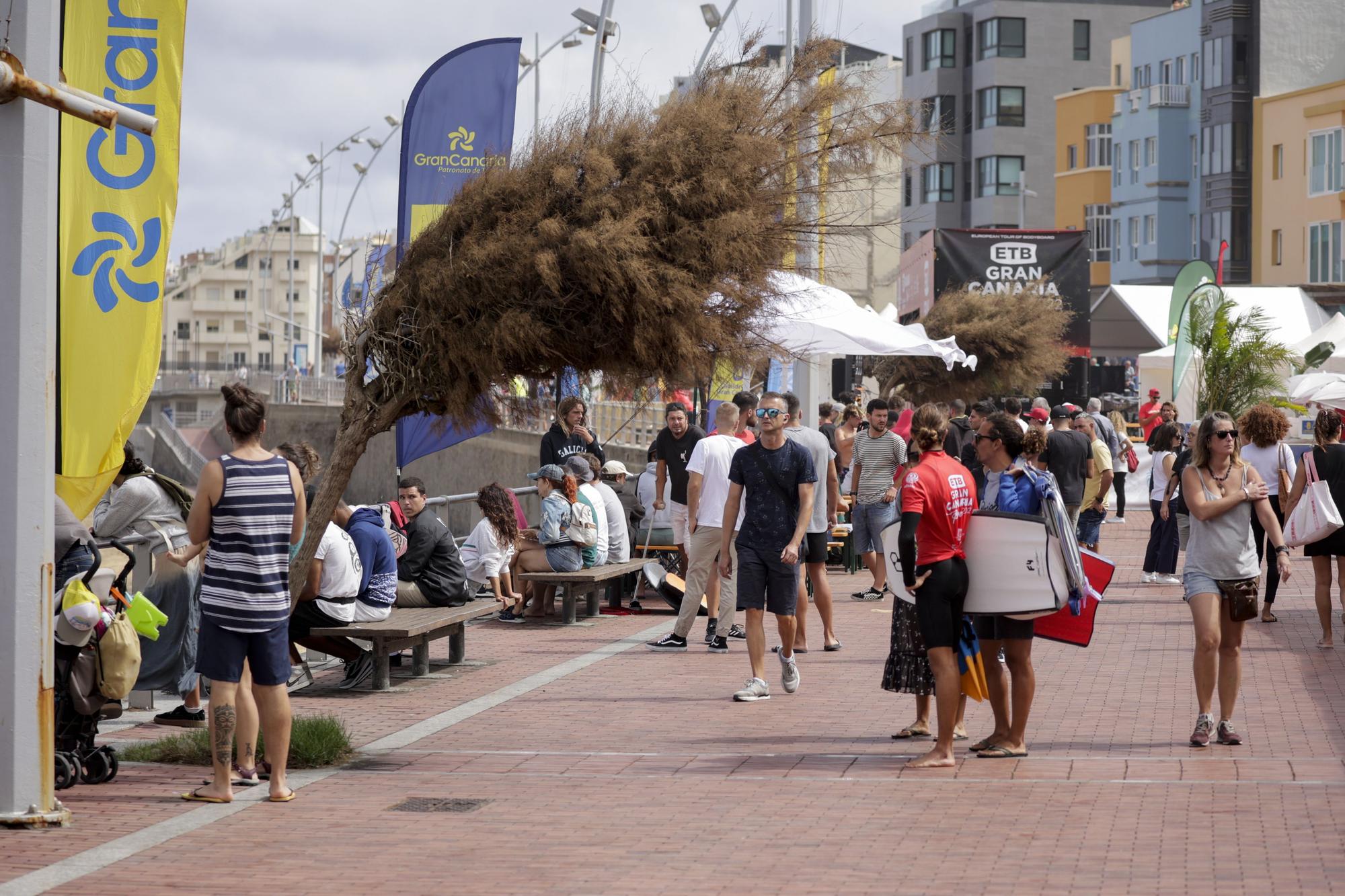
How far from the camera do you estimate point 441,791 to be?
26.2 feet

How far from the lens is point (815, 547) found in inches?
494

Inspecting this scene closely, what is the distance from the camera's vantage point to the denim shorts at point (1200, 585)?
8945 millimetres

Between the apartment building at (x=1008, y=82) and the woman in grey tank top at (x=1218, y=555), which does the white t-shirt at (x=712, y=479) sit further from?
the apartment building at (x=1008, y=82)

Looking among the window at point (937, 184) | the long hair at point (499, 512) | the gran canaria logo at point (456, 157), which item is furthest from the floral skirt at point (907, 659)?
the window at point (937, 184)

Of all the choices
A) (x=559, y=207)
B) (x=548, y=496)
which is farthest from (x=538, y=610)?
(x=559, y=207)

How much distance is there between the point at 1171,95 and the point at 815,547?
207 feet

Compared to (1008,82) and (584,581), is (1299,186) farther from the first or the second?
(584,581)

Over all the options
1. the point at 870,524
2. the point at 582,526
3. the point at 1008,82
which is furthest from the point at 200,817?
the point at 1008,82

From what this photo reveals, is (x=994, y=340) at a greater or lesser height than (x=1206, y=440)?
greater

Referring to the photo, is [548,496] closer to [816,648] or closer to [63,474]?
[816,648]

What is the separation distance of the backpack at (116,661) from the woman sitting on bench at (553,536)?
6633mm

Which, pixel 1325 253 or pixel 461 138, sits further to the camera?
pixel 1325 253

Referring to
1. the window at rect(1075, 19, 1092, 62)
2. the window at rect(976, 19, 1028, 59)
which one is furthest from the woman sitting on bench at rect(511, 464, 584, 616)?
the window at rect(1075, 19, 1092, 62)

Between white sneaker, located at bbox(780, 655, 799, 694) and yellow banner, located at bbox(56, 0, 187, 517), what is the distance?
4.11 meters
